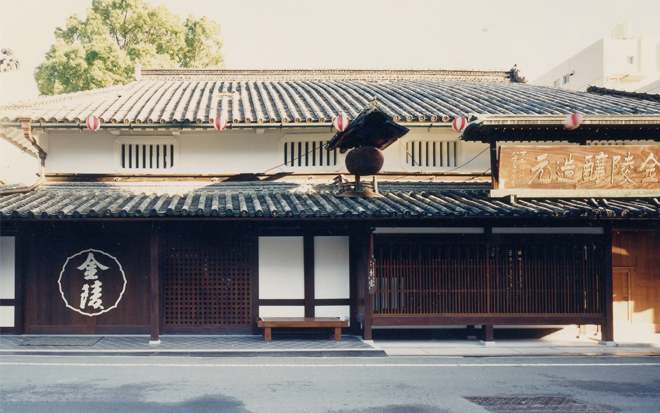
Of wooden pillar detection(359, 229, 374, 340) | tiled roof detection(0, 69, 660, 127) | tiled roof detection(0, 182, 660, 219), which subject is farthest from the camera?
tiled roof detection(0, 69, 660, 127)

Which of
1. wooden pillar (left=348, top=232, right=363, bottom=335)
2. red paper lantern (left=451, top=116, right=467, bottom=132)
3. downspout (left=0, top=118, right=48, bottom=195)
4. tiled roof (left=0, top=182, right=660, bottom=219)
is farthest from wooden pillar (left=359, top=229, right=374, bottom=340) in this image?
downspout (left=0, top=118, right=48, bottom=195)

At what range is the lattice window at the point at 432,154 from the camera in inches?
632

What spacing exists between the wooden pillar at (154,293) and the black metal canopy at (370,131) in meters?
5.24

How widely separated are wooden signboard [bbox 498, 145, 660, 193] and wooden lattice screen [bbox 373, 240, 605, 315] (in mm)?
1642

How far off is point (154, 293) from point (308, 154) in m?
5.79

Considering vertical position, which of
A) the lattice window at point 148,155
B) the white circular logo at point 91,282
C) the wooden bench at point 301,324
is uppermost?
the lattice window at point 148,155

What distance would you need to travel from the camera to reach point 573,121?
13.5 m

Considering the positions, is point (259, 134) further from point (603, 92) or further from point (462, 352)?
point (603, 92)

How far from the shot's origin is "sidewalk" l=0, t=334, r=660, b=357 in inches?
492

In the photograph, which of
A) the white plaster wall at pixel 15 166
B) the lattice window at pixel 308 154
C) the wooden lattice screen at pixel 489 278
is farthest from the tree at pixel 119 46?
the wooden lattice screen at pixel 489 278

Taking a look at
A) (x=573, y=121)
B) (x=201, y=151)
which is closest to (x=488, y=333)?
(x=573, y=121)

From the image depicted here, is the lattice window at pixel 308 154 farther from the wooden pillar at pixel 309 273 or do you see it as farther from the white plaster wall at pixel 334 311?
the white plaster wall at pixel 334 311

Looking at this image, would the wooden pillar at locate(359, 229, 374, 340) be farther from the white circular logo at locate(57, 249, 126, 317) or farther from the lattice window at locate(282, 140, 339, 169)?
the white circular logo at locate(57, 249, 126, 317)

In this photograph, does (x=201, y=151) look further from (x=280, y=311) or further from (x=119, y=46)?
(x=119, y=46)
